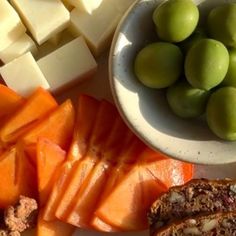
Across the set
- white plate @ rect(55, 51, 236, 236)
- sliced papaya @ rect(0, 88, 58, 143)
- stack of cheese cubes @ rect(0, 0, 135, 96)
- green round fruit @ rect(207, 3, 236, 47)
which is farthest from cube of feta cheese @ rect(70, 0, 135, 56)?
green round fruit @ rect(207, 3, 236, 47)

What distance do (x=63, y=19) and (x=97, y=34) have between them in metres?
0.10

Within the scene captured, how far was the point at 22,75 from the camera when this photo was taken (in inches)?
93.9

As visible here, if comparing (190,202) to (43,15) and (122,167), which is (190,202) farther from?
(43,15)

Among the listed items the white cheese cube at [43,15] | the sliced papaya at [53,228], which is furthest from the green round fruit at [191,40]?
the sliced papaya at [53,228]

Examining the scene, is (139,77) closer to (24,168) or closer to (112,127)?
(112,127)

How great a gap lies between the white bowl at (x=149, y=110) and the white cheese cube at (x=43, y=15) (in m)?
0.20

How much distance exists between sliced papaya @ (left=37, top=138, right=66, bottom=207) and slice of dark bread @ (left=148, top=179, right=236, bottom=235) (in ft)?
0.90

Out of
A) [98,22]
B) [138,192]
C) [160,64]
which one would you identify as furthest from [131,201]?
[98,22]

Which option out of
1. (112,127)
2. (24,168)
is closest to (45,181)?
(24,168)

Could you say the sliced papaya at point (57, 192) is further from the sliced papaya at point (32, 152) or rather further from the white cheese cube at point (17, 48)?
the white cheese cube at point (17, 48)

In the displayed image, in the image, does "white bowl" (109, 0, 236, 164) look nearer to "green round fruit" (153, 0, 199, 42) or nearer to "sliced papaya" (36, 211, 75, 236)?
"green round fruit" (153, 0, 199, 42)

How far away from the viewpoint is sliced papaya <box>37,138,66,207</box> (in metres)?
2.28

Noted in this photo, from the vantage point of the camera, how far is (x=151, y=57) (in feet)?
7.14

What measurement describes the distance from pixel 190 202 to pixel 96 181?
0.84 feet
